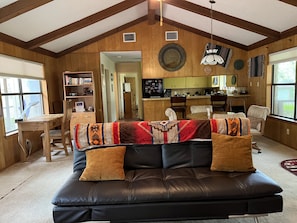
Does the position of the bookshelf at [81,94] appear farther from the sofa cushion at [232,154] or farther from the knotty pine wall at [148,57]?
the sofa cushion at [232,154]

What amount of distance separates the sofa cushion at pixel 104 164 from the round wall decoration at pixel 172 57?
4869 mm

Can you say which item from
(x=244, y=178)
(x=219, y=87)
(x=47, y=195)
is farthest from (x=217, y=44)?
(x=47, y=195)

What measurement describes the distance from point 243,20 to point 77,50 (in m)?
4.43

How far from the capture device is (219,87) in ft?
25.4

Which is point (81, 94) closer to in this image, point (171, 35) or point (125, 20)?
point (125, 20)

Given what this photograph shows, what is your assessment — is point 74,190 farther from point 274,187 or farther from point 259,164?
point 259,164

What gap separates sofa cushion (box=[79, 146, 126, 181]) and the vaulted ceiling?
8.60ft

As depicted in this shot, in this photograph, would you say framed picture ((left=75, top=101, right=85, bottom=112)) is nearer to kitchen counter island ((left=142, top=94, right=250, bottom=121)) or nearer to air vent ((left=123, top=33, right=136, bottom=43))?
kitchen counter island ((left=142, top=94, right=250, bottom=121))

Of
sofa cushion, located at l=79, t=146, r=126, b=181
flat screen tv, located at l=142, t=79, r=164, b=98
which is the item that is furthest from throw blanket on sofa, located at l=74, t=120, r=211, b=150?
flat screen tv, located at l=142, t=79, r=164, b=98

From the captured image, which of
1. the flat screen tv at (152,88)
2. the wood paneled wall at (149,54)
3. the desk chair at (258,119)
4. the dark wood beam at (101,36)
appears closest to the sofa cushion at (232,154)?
the desk chair at (258,119)

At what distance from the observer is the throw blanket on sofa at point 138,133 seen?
2.33 metres

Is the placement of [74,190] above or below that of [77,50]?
below

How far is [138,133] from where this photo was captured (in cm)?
237

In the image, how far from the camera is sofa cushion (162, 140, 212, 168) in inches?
91.7
